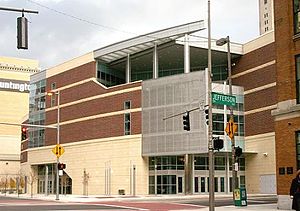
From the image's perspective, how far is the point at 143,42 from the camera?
63.4 metres

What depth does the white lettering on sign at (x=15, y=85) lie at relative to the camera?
132 meters

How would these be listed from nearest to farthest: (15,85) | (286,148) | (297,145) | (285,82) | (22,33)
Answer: (22,33), (297,145), (286,148), (285,82), (15,85)

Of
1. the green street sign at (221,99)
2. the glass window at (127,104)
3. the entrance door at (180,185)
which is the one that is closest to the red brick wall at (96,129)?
the glass window at (127,104)

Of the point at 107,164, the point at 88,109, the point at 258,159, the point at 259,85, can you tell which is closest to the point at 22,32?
the point at 259,85

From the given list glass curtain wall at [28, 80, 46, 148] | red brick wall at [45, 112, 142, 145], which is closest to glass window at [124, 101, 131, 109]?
red brick wall at [45, 112, 142, 145]

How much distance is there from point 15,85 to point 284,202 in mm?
115236

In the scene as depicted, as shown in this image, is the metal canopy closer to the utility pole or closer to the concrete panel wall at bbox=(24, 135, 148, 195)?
the concrete panel wall at bbox=(24, 135, 148, 195)

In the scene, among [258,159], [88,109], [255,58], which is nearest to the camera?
[258,159]

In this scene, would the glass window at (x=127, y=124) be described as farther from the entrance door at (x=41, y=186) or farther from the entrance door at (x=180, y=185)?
the entrance door at (x=41, y=186)

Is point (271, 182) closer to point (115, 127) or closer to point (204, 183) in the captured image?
point (204, 183)

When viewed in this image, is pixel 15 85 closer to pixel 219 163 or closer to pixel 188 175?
pixel 219 163

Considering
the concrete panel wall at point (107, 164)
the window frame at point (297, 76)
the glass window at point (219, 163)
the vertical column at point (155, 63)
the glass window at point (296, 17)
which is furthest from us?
the concrete panel wall at point (107, 164)

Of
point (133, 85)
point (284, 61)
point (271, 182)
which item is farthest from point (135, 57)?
point (284, 61)

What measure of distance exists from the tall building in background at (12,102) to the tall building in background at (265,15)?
64388 mm
